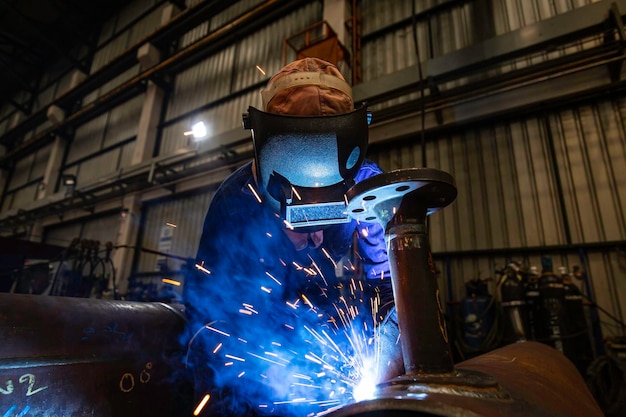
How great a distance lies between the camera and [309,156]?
37.9 inches

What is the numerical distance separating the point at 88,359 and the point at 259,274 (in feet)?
2.20

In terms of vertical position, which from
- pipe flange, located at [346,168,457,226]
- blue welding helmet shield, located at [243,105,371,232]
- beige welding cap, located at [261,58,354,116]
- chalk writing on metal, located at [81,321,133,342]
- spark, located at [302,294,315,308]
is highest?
beige welding cap, located at [261,58,354,116]

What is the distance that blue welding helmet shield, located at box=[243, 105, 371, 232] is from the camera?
0.96 m

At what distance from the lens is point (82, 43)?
11.5 metres

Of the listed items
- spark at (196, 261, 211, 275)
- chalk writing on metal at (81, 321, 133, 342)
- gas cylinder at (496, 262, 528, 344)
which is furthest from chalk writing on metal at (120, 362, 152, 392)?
gas cylinder at (496, 262, 528, 344)

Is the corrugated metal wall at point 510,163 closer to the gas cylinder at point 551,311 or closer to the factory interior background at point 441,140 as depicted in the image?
the factory interior background at point 441,140

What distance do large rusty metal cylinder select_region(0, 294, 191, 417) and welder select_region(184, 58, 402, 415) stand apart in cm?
17

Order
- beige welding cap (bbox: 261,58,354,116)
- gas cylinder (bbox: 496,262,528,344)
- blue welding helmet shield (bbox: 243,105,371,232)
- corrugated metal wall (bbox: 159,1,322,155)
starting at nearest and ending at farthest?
blue welding helmet shield (bbox: 243,105,371,232) → beige welding cap (bbox: 261,58,354,116) → gas cylinder (bbox: 496,262,528,344) → corrugated metal wall (bbox: 159,1,322,155)

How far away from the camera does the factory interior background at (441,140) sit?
10.9 ft

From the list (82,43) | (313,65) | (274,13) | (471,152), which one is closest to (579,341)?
(471,152)

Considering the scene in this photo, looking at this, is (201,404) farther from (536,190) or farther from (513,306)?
(536,190)

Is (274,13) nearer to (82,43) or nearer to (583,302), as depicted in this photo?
(583,302)

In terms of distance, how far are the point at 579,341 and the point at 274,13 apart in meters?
6.77

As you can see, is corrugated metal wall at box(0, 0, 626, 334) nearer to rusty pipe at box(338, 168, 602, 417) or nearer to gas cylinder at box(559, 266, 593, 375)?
gas cylinder at box(559, 266, 593, 375)
